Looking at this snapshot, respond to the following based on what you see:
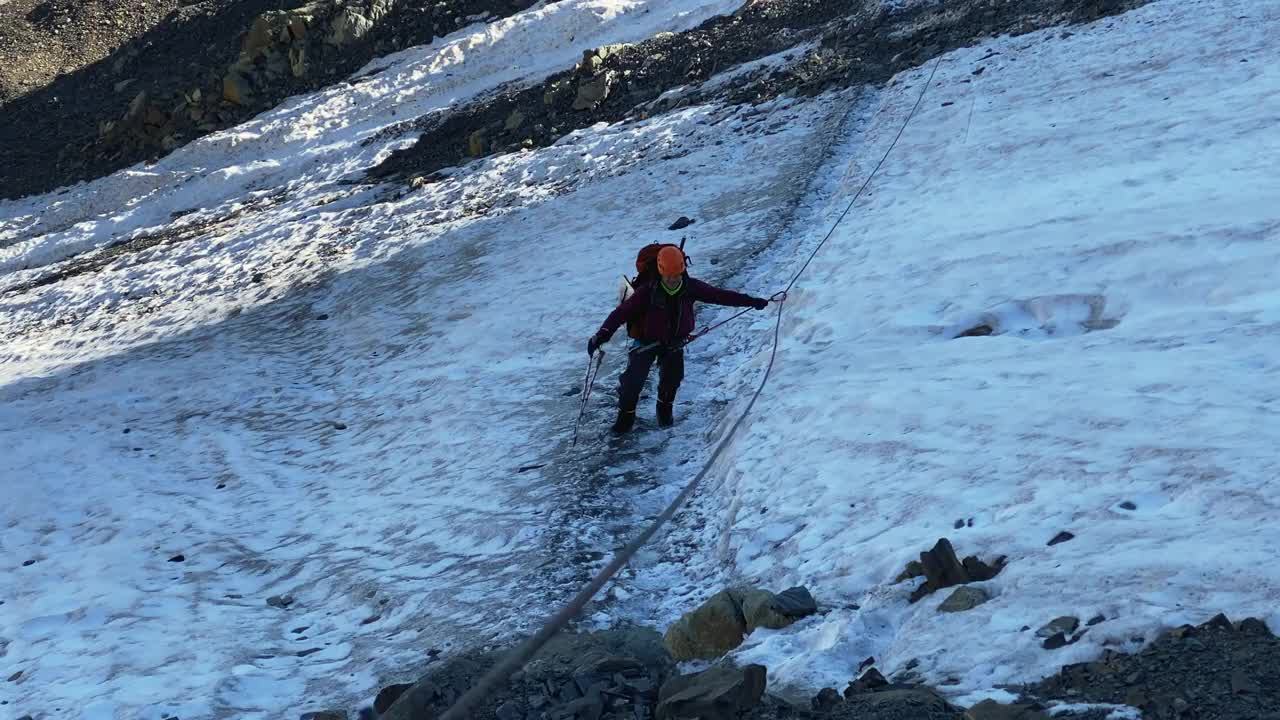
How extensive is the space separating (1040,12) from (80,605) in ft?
56.1

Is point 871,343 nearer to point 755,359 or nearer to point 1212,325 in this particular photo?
point 755,359

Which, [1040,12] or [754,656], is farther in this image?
[1040,12]

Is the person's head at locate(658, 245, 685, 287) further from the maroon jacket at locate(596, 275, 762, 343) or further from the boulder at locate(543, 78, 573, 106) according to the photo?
the boulder at locate(543, 78, 573, 106)

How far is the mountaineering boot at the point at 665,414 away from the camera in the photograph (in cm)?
927

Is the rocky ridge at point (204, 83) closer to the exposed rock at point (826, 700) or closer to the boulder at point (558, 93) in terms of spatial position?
the boulder at point (558, 93)

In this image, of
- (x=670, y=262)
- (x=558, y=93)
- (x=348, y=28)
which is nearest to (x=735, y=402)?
(x=670, y=262)

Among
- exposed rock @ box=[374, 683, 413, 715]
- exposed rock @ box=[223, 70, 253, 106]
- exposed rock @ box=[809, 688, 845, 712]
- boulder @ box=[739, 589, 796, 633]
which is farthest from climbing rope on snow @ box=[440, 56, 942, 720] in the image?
exposed rock @ box=[223, 70, 253, 106]

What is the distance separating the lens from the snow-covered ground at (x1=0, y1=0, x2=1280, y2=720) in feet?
18.6

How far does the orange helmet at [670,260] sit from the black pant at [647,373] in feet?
2.48

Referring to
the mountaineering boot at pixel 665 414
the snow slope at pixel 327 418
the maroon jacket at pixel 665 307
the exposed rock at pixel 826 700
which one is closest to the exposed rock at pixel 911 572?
the exposed rock at pixel 826 700

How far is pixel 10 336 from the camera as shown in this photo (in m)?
18.2

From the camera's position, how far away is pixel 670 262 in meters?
8.37

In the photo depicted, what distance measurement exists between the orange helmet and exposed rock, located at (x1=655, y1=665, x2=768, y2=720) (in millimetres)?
4172

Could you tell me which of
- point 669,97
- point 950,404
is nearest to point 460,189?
point 669,97
